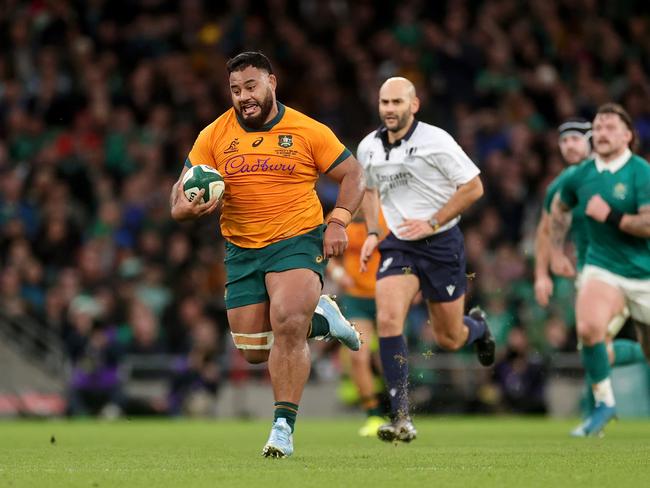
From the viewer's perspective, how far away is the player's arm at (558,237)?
11.1 meters

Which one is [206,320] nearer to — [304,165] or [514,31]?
[514,31]

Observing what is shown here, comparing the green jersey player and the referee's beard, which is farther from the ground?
the referee's beard

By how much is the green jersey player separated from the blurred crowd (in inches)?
218

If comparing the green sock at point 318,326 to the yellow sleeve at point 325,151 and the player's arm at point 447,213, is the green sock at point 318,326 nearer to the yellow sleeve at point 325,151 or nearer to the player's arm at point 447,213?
the yellow sleeve at point 325,151

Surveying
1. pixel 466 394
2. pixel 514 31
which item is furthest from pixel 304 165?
pixel 514 31

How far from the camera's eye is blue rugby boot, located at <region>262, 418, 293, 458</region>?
7.84 metres

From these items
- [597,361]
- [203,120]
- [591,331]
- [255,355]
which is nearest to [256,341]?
[255,355]

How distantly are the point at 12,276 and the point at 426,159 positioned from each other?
31.6 feet

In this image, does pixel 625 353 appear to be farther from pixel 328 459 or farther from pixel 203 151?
pixel 203 151

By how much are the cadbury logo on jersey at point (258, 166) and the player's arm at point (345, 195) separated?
28 cm

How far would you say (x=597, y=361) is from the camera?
10.4 m

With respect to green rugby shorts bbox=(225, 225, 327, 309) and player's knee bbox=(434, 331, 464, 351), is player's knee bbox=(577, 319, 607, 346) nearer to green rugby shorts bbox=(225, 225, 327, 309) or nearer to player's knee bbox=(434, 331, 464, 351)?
player's knee bbox=(434, 331, 464, 351)

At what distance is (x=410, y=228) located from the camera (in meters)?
9.71

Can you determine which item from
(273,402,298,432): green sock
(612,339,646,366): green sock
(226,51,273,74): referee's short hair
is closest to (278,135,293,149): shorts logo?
(226,51,273,74): referee's short hair
